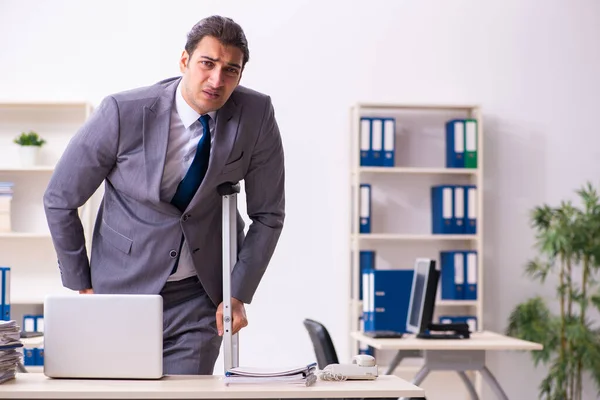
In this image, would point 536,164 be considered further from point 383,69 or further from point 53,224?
point 53,224

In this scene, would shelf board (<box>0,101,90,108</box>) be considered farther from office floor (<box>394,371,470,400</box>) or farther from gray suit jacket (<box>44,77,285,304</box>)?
gray suit jacket (<box>44,77,285,304</box>)

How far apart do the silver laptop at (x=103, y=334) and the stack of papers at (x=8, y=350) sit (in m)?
0.12

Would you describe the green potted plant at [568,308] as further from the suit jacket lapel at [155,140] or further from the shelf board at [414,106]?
the suit jacket lapel at [155,140]

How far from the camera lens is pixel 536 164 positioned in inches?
240

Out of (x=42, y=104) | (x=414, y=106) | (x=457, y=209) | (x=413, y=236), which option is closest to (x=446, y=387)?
(x=413, y=236)

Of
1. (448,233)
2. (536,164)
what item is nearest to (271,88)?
(448,233)

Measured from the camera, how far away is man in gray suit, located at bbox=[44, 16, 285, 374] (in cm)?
250

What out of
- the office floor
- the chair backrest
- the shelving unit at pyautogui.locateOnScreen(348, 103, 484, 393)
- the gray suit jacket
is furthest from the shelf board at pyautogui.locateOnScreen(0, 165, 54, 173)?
the gray suit jacket

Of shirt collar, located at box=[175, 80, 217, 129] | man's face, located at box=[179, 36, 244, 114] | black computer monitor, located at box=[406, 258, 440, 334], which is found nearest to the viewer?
man's face, located at box=[179, 36, 244, 114]

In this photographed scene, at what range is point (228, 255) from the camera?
2.38 metres

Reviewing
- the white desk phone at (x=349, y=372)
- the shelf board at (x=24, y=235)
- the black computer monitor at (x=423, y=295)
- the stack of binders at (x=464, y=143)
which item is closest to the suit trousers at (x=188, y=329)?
the white desk phone at (x=349, y=372)

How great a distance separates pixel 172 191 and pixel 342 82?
3.60 metres

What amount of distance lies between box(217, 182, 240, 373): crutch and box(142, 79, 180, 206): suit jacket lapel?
20 centimetres

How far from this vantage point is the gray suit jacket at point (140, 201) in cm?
250
